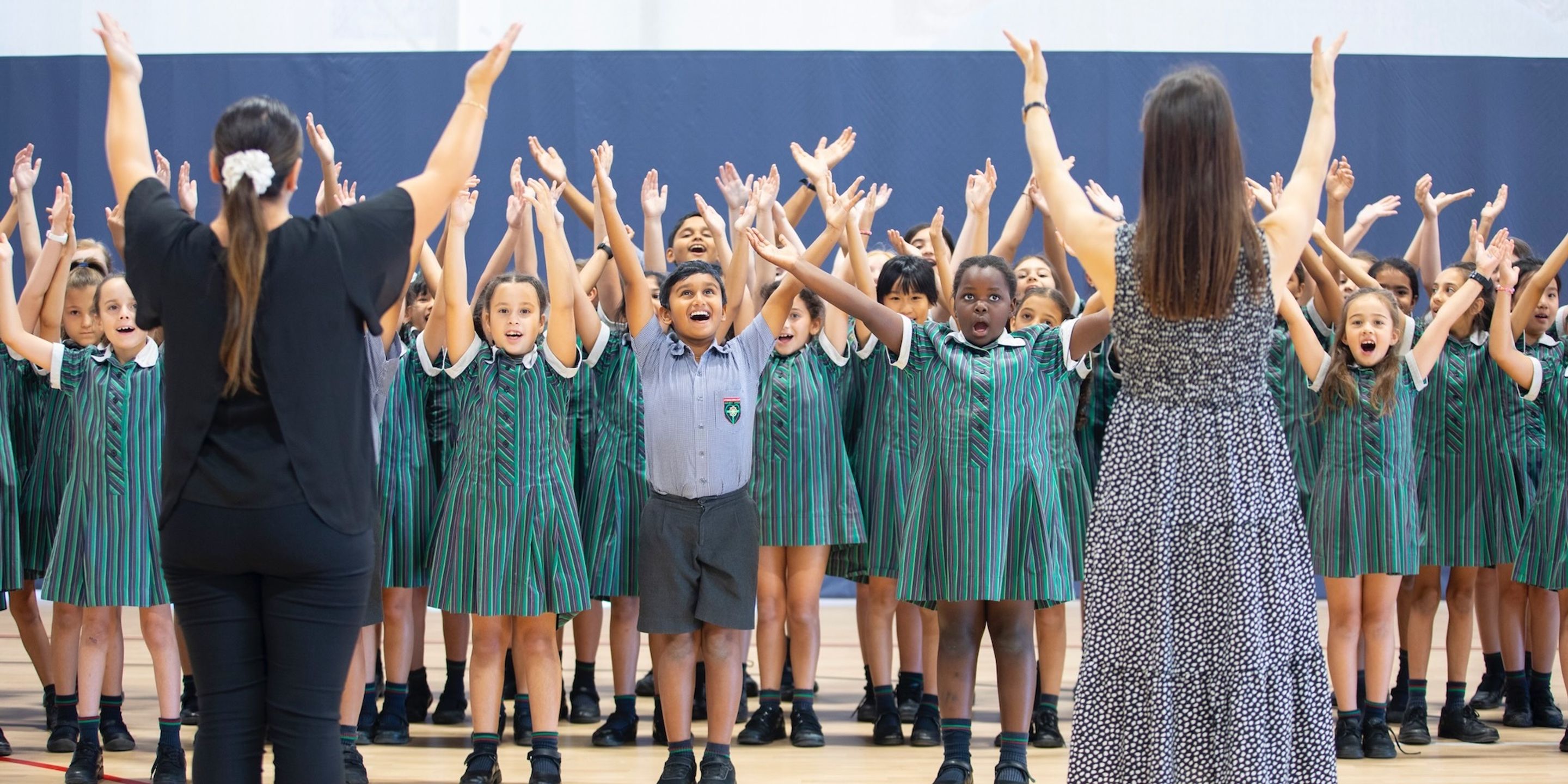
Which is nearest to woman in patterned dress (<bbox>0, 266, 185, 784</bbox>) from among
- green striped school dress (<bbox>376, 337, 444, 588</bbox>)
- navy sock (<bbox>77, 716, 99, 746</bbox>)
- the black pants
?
navy sock (<bbox>77, 716, 99, 746</bbox>)

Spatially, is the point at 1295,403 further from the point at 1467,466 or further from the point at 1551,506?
the point at 1551,506

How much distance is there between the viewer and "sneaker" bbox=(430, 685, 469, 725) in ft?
14.3

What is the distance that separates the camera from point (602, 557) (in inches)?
152

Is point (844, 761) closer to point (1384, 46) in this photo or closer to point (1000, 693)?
point (1000, 693)

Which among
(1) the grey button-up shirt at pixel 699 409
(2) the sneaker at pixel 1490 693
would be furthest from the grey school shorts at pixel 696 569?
(2) the sneaker at pixel 1490 693

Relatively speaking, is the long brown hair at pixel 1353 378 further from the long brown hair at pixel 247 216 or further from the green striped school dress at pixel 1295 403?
the long brown hair at pixel 247 216

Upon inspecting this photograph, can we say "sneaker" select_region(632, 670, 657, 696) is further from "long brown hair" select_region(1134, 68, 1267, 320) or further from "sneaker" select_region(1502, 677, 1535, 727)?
"long brown hair" select_region(1134, 68, 1267, 320)

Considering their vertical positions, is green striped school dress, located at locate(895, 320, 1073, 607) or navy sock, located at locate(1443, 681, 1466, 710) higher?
green striped school dress, located at locate(895, 320, 1073, 607)

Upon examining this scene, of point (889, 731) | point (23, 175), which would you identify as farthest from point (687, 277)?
point (23, 175)

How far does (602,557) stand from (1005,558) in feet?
3.53

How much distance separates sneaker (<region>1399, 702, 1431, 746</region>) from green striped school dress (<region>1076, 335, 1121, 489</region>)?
3.39 ft

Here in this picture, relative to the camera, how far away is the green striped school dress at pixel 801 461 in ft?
13.1

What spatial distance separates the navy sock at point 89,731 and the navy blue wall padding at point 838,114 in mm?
3086

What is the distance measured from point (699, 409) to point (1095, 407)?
1289 mm
